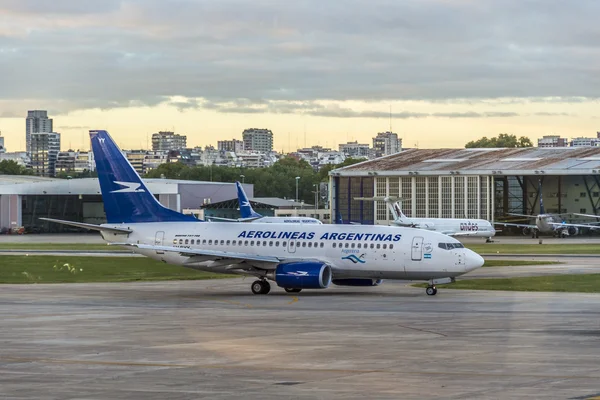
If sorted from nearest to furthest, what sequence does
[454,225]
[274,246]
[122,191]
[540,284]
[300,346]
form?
[300,346], [274,246], [122,191], [540,284], [454,225]

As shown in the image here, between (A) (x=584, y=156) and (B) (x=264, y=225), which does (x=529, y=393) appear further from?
(A) (x=584, y=156)

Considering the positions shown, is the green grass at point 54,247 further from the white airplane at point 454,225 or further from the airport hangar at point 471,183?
the airport hangar at point 471,183

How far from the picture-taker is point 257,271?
56.5 meters

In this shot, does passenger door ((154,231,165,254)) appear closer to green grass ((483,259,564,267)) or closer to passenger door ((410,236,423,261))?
passenger door ((410,236,423,261))

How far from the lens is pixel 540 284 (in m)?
61.5

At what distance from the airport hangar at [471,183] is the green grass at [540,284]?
93.3 meters

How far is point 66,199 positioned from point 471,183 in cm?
6429

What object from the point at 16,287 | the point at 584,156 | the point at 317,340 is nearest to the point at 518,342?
the point at 317,340

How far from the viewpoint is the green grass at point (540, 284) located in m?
58.2

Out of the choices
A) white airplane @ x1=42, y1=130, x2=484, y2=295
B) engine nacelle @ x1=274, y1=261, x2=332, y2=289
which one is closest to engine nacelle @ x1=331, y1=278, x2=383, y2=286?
white airplane @ x1=42, y1=130, x2=484, y2=295

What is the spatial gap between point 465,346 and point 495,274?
3856cm

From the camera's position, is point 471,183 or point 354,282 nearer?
point 354,282

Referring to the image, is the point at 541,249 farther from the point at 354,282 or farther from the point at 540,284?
the point at 354,282

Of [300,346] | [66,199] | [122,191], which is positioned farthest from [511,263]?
[66,199]
